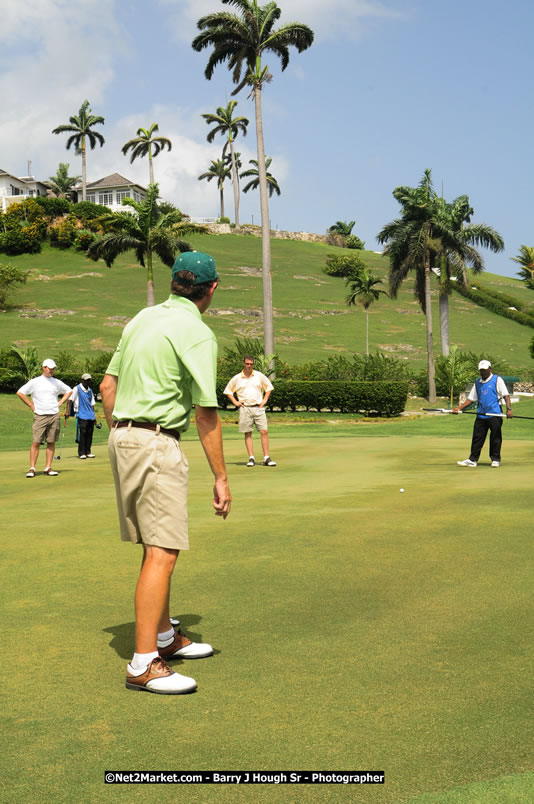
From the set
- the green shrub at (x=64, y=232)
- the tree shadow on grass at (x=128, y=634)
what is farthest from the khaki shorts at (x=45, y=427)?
the green shrub at (x=64, y=232)

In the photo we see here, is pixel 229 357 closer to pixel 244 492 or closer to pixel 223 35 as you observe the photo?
pixel 223 35

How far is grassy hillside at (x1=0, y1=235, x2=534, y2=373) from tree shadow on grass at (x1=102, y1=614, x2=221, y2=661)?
5572cm

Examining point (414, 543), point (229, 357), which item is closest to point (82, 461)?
point (414, 543)

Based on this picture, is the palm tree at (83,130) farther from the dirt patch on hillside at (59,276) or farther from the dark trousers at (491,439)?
the dark trousers at (491,439)

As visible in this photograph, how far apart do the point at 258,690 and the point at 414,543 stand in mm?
4042

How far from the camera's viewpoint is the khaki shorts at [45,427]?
14.9 m

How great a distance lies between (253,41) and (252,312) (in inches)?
1617

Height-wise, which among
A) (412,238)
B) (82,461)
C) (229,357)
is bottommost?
(82,461)

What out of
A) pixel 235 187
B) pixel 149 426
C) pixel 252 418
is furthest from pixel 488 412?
pixel 235 187

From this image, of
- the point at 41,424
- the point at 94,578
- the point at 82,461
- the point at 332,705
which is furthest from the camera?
the point at 82,461

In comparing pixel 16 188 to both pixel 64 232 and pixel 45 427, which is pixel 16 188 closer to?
pixel 64 232

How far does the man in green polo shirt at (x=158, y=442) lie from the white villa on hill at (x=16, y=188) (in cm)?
12055

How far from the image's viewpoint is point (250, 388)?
16453mm

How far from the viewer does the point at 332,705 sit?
3.82m
